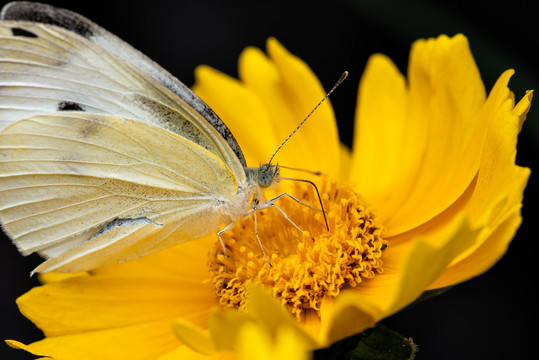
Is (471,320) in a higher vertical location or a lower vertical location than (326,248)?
lower

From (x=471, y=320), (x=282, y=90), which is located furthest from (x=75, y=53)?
(x=471, y=320)

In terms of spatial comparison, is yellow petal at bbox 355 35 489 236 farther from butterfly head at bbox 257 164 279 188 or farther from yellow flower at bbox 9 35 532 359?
butterfly head at bbox 257 164 279 188

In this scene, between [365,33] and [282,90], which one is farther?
[365,33]

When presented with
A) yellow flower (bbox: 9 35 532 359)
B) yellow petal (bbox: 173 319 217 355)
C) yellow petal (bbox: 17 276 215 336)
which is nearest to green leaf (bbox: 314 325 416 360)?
yellow flower (bbox: 9 35 532 359)

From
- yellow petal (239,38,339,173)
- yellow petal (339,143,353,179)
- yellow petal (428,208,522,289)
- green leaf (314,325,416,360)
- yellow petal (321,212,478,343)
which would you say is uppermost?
yellow petal (239,38,339,173)

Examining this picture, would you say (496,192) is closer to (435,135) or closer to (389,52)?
(435,135)

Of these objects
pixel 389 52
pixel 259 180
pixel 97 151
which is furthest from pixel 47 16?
pixel 389 52

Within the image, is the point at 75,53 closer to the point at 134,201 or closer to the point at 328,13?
the point at 134,201

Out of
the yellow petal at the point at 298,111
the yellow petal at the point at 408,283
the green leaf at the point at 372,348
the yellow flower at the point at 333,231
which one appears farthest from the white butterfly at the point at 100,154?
the yellow petal at the point at 408,283
